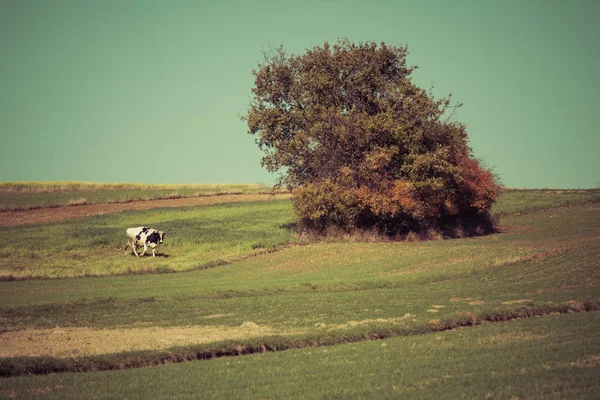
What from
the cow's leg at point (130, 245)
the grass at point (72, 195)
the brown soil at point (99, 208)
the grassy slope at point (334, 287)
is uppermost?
the grass at point (72, 195)

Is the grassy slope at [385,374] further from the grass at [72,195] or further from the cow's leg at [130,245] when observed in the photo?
the grass at [72,195]

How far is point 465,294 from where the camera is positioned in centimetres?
2558

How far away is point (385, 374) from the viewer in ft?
47.4

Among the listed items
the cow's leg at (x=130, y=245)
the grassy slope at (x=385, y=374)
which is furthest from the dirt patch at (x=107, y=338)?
the cow's leg at (x=130, y=245)

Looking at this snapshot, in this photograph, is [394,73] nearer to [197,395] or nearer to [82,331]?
[82,331]

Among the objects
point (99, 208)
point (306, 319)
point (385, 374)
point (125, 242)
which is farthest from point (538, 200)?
point (385, 374)

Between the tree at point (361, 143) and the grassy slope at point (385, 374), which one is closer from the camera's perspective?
the grassy slope at point (385, 374)

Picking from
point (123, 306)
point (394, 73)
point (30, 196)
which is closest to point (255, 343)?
point (123, 306)

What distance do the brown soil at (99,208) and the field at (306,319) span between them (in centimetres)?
1479

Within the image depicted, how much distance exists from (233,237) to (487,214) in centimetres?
2220

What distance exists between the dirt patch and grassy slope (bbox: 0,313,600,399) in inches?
81.3

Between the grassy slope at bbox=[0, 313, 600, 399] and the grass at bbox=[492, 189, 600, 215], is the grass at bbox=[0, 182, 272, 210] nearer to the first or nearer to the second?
the grass at bbox=[492, 189, 600, 215]

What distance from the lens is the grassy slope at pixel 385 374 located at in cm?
1316

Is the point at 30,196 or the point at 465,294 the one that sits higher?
the point at 30,196
